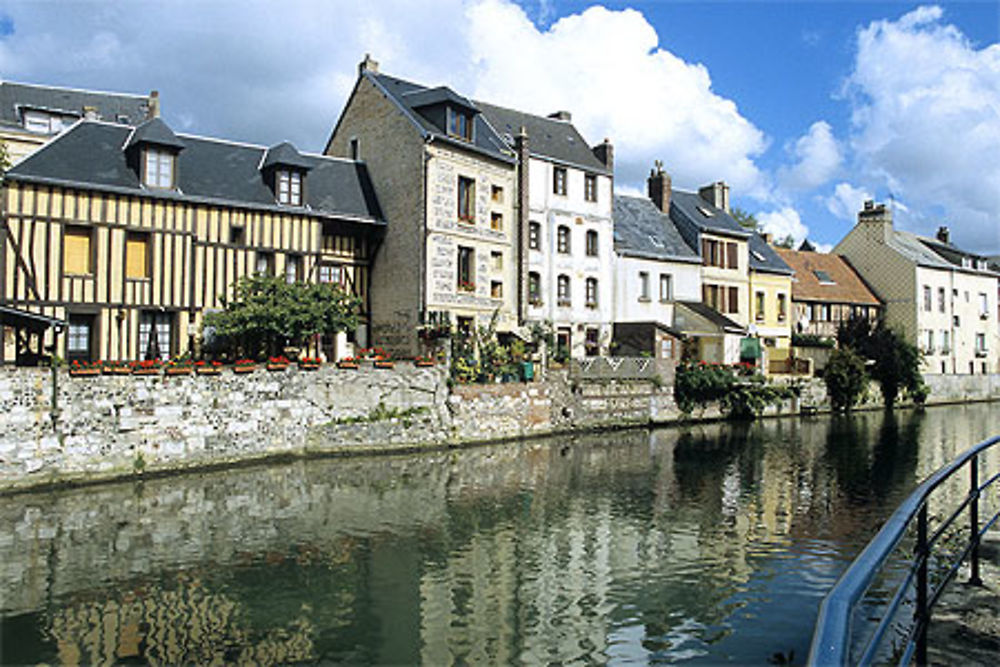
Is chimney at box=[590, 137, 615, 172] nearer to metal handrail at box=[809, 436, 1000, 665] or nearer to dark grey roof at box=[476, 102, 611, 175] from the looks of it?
dark grey roof at box=[476, 102, 611, 175]

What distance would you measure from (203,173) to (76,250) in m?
4.31

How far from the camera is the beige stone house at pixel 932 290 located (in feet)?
147

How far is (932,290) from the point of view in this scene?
45.7 meters

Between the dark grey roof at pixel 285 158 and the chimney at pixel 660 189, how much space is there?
18375mm

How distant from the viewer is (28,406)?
599 inches

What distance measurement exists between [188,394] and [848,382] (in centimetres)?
2883

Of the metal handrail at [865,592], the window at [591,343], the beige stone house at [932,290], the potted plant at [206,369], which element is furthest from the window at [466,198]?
the beige stone house at [932,290]

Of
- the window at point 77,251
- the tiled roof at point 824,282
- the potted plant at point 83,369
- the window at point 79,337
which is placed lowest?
the potted plant at point 83,369

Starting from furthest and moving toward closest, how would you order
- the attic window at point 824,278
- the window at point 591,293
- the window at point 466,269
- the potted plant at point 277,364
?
1. the attic window at point 824,278
2. the window at point 591,293
3. the window at point 466,269
4. the potted plant at point 277,364

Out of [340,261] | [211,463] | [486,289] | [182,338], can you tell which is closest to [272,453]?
[211,463]

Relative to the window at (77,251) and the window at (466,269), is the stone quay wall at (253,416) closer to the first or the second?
the window at (466,269)

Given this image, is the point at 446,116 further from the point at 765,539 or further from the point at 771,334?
the point at 771,334

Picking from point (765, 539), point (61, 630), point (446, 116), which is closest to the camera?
point (61, 630)

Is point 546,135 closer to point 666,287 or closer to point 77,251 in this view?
point 666,287
